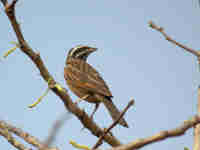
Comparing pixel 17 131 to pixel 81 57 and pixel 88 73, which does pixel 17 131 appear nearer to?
pixel 88 73

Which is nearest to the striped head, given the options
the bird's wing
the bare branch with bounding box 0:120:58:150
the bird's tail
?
the bird's wing

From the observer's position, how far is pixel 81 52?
7.45 metres

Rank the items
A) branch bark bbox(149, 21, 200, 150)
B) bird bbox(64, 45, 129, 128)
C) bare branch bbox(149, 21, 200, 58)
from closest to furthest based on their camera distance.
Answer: branch bark bbox(149, 21, 200, 150) → bare branch bbox(149, 21, 200, 58) → bird bbox(64, 45, 129, 128)

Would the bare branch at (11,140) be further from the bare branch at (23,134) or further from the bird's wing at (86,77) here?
the bird's wing at (86,77)

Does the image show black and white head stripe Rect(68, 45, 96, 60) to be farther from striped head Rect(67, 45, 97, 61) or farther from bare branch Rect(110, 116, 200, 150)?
bare branch Rect(110, 116, 200, 150)

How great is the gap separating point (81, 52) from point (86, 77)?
1.32 m

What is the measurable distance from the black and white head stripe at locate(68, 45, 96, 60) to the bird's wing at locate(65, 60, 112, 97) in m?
0.38

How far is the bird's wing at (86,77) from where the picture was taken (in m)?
5.85

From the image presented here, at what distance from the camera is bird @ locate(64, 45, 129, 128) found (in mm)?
5570

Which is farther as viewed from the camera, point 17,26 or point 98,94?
point 98,94

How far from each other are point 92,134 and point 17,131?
74 centimetres

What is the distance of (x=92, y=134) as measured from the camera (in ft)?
11.2

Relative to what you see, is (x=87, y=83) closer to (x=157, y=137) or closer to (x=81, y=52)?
(x=81, y=52)

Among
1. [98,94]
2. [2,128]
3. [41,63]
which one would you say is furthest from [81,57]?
[41,63]
